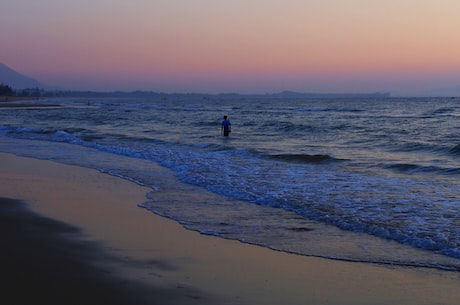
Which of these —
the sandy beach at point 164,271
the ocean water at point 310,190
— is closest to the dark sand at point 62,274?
the sandy beach at point 164,271

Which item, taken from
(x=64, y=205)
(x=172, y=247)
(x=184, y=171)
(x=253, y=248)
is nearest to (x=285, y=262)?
(x=253, y=248)

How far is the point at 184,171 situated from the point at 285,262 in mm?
9754

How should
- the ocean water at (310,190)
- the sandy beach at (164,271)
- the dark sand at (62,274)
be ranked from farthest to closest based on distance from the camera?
the ocean water at (310,190) < the sandy beach at (164,271) < the dark sand at (62,274)

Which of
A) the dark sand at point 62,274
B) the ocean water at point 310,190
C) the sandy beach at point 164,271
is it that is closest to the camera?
the dark sand at point 62,274

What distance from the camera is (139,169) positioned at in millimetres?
17438

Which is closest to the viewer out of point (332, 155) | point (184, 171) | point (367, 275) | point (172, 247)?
point (367, 275)

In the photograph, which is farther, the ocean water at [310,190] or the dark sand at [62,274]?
the ocean water at [310,190]

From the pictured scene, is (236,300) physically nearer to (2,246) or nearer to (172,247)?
(172,247)

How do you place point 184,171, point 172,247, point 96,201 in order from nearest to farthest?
point 172,247
point 96,201
point 184,171

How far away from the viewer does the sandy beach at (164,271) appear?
19.1 ft

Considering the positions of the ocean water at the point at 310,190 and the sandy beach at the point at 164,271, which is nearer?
the sandy beach at the point at 164,271

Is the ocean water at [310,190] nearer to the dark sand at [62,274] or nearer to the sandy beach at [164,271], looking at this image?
the sandy beach at [164,271]

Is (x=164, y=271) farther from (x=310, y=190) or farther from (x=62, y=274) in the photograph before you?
(x=310, y=190)

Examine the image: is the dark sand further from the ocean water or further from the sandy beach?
the ocean water
